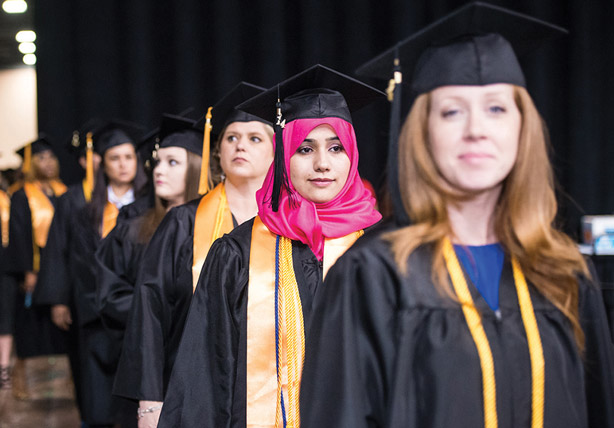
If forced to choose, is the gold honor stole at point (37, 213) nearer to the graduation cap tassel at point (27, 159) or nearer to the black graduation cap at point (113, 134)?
the graduation cap tassel at point (27, 159)

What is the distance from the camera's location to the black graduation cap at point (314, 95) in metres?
2.11

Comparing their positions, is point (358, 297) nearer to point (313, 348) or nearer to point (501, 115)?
point (313, 348)

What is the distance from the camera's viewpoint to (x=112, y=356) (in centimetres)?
406

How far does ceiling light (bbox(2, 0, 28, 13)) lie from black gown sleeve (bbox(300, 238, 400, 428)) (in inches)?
294

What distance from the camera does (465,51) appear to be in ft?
4.19

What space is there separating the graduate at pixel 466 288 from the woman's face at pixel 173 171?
2.02m

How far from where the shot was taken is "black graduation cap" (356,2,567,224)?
49.6 inches

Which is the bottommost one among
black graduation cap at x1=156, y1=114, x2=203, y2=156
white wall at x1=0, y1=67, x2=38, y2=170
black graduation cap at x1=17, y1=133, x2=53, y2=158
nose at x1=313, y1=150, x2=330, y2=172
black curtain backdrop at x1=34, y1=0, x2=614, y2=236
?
nose at x1=313, y1=150, x2=330, y2=172

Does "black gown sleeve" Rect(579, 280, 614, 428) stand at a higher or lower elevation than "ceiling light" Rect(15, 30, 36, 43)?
lower

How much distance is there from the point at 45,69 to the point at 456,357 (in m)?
5.25

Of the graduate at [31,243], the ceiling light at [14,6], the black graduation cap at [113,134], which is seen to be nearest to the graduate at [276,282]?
the black graduation cap at [113,134]

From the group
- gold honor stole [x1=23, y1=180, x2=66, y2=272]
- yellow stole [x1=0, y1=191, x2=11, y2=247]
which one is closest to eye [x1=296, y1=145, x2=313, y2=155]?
gold honor stole [x1=23, y1=180, x2=66, y2=272]

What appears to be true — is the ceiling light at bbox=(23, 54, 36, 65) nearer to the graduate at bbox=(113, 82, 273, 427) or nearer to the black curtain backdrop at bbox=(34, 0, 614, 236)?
the black curtain backdrop at bbox=(34, 0, 614, 236)

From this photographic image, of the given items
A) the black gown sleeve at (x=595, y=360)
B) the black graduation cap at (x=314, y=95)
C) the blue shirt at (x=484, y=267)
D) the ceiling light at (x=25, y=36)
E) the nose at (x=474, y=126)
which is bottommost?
the black gown sleeve at (x=595, y=360)
